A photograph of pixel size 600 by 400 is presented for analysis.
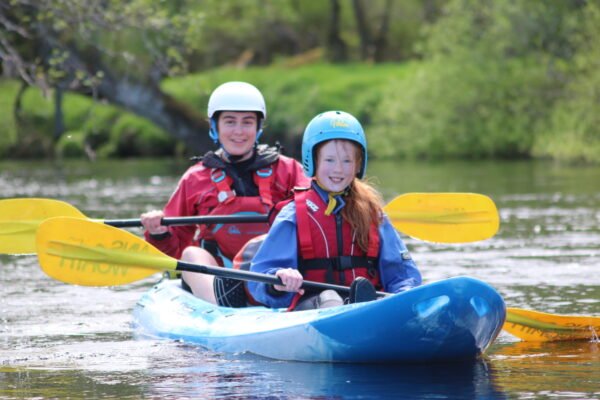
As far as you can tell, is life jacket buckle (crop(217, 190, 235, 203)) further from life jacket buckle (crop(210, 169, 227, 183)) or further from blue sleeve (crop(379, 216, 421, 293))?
blue sleeve (crop(379, 216, 421, 293))

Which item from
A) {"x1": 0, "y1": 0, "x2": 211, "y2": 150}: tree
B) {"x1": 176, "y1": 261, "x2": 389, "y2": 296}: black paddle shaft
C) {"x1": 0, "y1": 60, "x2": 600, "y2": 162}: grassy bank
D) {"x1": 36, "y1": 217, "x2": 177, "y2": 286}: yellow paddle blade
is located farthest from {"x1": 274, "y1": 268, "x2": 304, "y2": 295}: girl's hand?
{"x1": 0, "y1": 60, "x2": 600, "y2": 162}: grassy bank

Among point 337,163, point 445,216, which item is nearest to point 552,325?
point 445,216

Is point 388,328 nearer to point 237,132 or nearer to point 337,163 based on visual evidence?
point 337,163

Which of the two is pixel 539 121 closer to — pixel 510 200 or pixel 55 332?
pixel 510 200

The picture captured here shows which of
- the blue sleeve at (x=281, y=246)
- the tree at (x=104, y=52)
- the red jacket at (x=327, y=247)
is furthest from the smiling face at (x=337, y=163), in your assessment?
the tree at (x=104, y=52)

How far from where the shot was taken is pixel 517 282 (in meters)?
9.22

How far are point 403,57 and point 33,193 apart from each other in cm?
2633

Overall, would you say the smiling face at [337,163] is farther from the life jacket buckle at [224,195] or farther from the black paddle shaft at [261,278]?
the life jacket buckle at [224,195]

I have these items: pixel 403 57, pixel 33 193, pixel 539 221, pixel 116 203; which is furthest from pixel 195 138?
pixel 403 57

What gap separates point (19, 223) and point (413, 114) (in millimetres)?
20672

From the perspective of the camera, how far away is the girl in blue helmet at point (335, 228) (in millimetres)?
6090

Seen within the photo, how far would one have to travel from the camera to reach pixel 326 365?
5895mm

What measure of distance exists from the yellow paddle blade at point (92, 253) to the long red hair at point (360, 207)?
1136mm

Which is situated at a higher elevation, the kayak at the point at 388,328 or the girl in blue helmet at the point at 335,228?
the girl in blue helmet at the point at 335,228
